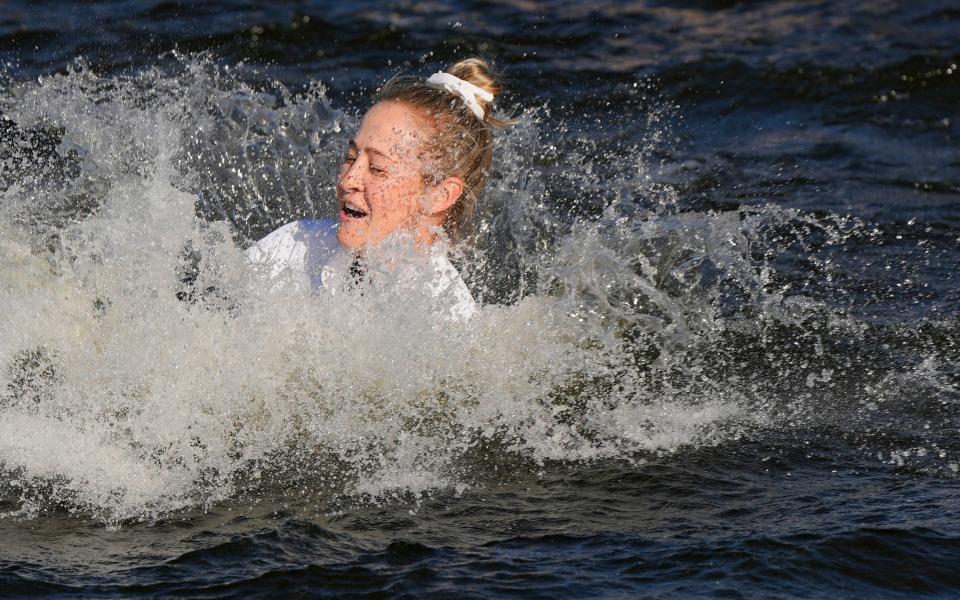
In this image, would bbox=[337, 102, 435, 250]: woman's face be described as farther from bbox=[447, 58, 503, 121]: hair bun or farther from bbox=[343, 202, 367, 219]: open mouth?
bbox=[447, 58, 503, 121]: hair bun

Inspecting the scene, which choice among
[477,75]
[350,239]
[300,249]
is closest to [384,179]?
[350,239]

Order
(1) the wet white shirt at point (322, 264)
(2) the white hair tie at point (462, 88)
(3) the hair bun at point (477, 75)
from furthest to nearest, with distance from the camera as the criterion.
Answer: (3) the hair bun at point (477, 75)
(2) the white hair tie at point (462, 88)
(1) the wet white shirt at point (322, 264)

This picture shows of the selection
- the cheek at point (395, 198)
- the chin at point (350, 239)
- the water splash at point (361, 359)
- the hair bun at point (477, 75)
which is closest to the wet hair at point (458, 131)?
the hair bun at point (477, 75)

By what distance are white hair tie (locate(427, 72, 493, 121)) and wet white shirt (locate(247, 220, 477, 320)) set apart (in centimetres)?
62

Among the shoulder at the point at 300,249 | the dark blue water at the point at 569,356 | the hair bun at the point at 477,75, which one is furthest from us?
the hair bun at the point at 477,75

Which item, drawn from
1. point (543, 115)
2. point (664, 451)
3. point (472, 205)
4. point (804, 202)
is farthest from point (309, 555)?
point (543, 115)

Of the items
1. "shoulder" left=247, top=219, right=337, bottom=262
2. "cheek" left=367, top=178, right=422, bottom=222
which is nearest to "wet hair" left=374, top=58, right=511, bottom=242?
"cheek" left=367, top=178, right=422, bottom=222

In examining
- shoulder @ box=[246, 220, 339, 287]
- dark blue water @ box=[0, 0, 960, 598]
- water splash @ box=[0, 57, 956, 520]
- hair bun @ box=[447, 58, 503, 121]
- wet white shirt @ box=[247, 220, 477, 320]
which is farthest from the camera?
hair bun @ box=[447, 58, 503, 121]

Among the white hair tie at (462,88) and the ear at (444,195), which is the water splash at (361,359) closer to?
the ear at (444,195)

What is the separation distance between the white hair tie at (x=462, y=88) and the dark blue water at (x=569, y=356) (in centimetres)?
66

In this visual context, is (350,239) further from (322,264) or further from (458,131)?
(458,131)

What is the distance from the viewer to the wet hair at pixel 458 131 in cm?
473

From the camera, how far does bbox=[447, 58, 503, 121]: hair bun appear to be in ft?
16.2

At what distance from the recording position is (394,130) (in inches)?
182
